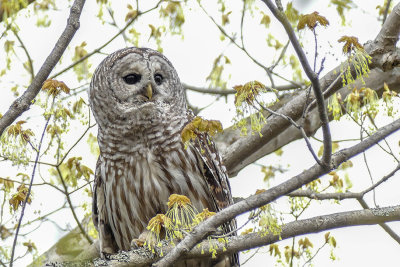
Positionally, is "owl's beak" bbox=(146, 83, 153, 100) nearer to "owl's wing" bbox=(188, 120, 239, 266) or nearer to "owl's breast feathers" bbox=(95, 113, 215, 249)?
"owl's breast feathers" bbox=(95, 113, 215, 249)

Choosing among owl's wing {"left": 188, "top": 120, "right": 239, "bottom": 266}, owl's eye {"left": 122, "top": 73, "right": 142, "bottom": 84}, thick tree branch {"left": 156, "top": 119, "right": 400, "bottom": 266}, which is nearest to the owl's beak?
owl's eye {"left": 122, "top": 73, "right": 142, "bottom": 84}

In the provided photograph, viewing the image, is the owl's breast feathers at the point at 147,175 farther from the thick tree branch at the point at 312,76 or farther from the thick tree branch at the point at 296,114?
the thick tree branch at the point at 312,76

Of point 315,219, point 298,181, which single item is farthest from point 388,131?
point 315,219

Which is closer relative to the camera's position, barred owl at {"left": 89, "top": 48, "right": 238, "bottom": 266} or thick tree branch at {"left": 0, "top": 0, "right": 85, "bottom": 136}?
thick tree branch at {"left": 0, "top": 0, "right": 85, "bottom": 136}

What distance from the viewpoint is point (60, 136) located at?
5.98 metres

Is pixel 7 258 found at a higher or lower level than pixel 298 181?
higher

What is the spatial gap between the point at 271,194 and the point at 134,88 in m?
2.90

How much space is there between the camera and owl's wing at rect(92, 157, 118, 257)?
20.3ft

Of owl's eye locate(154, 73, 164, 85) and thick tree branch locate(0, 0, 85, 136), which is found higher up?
owl's eye locate(154, 73, 164, 85)

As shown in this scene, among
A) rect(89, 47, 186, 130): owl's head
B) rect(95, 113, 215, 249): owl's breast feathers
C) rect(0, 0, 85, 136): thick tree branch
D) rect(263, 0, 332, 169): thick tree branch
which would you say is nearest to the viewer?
rect(263, 0, 332, 169): thick tree branch

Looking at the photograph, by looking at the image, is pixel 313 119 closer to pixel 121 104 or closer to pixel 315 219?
pixel 121 104

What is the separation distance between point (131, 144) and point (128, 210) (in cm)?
61

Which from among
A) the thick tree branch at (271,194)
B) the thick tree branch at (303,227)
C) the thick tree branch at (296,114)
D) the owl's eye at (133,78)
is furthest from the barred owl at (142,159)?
the thick tree branch at (271,194)

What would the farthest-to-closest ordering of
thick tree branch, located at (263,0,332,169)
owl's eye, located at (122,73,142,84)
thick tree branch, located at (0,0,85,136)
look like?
owl's eye, located at (122,73,142,84), thick tree branch, located at (0,0,85,136), thick tree branch, located at (263,0,332,169)
